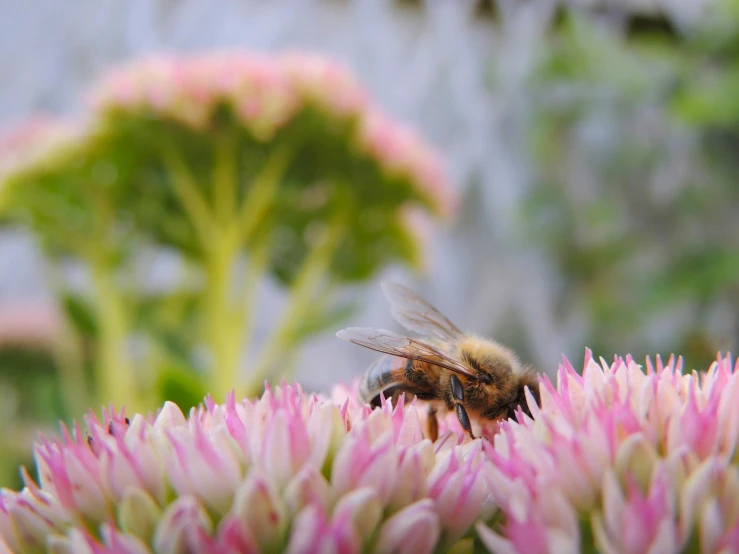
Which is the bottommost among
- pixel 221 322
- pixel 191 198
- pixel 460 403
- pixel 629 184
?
pixel 460 403

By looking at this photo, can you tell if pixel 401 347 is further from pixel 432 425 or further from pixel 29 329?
pixel 29 329

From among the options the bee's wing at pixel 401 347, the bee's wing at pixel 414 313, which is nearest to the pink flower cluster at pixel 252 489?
the bee's wing at pixel 401 347

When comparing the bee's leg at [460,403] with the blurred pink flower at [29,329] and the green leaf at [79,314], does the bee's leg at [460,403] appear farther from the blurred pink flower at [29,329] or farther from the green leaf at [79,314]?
the blurred pink flower at [29,329]

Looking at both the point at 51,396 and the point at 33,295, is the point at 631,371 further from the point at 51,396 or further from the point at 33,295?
the point at 33,295

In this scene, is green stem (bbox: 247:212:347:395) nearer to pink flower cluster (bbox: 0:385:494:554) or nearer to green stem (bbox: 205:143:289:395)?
green stem (bbox: 205:143:289:395)

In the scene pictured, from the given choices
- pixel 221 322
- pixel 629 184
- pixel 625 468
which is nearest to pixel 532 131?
pixel 629 184

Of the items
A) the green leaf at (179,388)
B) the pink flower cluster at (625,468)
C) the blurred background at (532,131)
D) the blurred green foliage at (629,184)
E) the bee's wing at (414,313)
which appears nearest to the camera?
the pink flower cluster at (625,468)

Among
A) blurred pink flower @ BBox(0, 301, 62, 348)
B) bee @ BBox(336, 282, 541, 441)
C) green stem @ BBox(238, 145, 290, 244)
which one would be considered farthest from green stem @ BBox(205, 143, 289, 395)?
bee @ BBox(336, 282, 541, 441)
